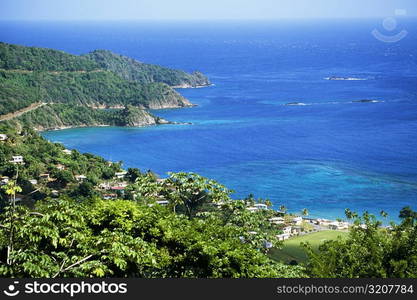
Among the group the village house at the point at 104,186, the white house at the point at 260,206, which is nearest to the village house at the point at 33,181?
the village house at the point at 104,186

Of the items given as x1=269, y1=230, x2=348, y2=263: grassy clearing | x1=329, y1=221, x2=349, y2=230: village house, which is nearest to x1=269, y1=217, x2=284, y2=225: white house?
x1=269, y1=230, x2=348, y2=263: grassy clearing

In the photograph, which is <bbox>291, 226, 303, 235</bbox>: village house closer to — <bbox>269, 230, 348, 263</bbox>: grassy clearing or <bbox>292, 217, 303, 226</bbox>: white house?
<bbox>269, 230, 348, 263</bbox>: grassy clearing

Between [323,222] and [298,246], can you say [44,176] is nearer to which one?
[323,222]

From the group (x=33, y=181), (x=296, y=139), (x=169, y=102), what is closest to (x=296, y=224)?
(x=33, y=181)

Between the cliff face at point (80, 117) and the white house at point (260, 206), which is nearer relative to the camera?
the white house at point (260, 206)

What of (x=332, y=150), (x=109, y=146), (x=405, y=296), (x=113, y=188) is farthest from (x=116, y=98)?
(x=405, y=296)

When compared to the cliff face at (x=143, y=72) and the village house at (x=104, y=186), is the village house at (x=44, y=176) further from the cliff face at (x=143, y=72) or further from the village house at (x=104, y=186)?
the cliff face at (x=143, y=72)
